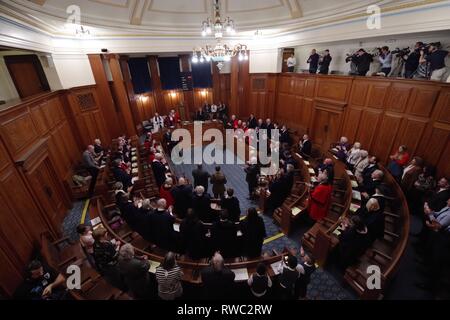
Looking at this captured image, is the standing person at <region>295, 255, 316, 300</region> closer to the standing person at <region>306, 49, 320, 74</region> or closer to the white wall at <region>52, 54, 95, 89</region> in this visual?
the standing person at <region>306, 49, 320, 74</region>

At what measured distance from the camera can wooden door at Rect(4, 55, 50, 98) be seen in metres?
5.93

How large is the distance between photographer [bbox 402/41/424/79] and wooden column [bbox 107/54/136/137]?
10.6 m

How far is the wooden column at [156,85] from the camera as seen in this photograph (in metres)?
11.9

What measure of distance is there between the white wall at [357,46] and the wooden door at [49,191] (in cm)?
1068

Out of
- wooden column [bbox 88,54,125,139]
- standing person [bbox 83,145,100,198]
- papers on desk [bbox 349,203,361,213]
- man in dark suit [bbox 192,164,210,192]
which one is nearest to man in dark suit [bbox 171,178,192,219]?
man in dark suit [bbox 192,164,210,192]

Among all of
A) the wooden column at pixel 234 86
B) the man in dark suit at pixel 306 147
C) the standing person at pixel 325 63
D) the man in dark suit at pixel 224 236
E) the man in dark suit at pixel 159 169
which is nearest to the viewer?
the man in dark suit at pixel 224 236

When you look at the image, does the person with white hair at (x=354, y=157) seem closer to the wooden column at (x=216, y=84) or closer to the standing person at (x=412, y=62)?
the standing person at (x=412, y=62)

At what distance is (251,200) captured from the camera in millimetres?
6738

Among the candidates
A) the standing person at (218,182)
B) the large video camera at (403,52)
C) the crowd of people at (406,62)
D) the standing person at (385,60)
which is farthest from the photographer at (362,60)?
the standing person at (218,182)

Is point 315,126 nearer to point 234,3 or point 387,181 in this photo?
point 387,181

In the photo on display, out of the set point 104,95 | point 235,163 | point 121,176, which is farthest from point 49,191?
point 235,163

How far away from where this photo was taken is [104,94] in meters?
8.84
